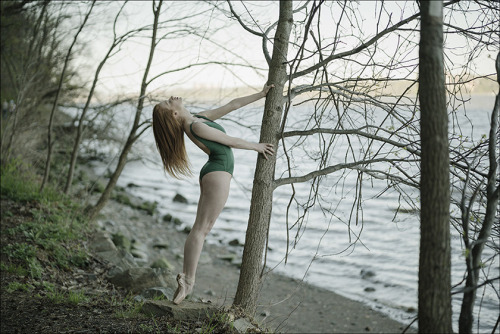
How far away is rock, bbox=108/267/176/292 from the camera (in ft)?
21.1

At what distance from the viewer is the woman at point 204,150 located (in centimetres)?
383

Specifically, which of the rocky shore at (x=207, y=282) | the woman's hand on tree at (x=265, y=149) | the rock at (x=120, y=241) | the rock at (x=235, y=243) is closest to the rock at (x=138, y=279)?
the rocky shore at (x=207, y=282)

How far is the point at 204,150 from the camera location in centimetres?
396

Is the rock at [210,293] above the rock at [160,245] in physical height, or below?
below

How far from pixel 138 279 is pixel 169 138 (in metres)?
3.20

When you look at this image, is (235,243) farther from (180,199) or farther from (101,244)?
(101,244)

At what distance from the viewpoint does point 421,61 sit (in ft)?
8.54

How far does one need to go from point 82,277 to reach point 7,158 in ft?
15.9

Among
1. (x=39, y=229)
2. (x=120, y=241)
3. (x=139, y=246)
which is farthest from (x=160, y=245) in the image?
(x=39, y=229)

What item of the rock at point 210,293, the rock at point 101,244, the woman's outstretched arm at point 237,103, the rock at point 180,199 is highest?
the woman's outstretched arm at point 237,103

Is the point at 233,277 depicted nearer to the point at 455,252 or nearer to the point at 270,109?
the point at 455,252

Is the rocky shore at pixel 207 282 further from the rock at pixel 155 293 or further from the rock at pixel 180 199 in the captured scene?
the rock at pixel 180 199

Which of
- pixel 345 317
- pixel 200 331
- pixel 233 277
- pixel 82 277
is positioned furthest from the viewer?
pixel 233 277

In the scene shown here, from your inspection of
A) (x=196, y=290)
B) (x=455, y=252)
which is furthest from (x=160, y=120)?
(x=455, y=252)
